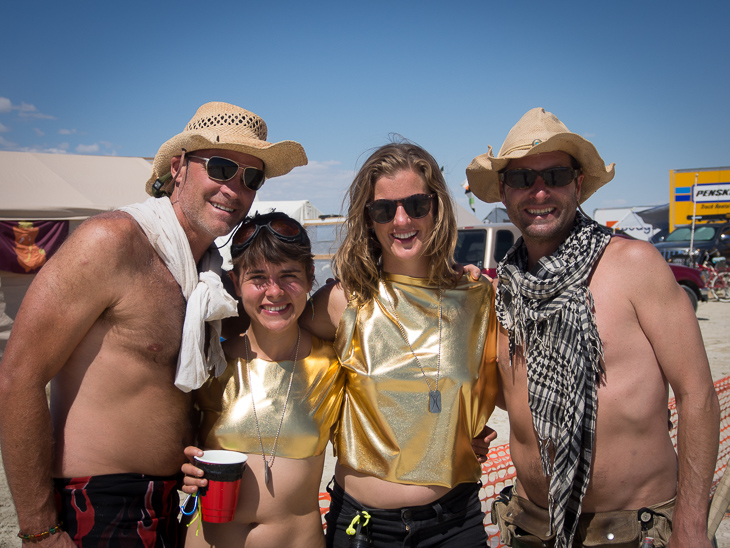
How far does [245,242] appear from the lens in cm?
220

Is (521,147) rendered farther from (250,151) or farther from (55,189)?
(55,189)

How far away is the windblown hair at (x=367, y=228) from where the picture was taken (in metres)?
2.38

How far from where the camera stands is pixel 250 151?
2285mm

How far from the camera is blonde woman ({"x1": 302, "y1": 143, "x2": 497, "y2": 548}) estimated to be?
2.15 meters

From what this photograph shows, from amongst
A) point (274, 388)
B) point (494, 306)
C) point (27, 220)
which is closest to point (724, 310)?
point (494, 306)

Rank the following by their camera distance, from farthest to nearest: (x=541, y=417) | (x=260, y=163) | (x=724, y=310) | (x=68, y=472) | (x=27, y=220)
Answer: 1. (x=724, y=310)
2. (x=27, y=220)
3. (x=260, y=163)
4. (x=541, y=417)
5. (x=68, y=472)

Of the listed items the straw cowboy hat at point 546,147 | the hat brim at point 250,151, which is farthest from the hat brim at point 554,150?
the hat brim at point 250,151

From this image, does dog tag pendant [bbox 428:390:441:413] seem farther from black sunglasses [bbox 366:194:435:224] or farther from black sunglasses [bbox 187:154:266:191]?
black sunglasses [bbox 187:154:266:191]

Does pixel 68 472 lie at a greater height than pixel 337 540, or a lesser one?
greater

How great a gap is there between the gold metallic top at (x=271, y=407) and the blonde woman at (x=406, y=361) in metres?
0.13

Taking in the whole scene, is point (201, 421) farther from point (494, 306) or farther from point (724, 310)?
point (724, 310)

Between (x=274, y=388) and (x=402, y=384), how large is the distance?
1.90ft

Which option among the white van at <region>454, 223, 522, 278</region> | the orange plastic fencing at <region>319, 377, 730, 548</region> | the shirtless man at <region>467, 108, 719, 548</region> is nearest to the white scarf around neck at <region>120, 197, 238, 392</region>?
the shirtless man at <region>467, 108, 719, 548</region>

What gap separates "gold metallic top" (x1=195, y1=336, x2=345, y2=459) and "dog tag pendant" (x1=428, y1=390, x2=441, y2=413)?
46 centimetres
